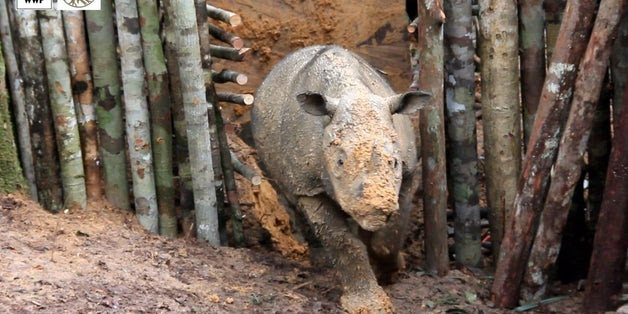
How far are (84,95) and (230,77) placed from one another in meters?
1.07

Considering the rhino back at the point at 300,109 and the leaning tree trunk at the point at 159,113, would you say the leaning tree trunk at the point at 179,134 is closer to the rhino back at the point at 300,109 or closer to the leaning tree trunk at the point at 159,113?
the leaning tree trunk at the point at 159,113

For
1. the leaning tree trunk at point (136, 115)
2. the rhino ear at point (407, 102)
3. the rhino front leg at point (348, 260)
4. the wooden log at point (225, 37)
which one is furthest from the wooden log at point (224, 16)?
the rhino ear at point (407, 102)

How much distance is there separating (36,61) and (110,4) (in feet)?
2.06

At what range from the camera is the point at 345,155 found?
624 cm

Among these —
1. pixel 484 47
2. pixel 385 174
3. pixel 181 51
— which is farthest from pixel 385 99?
pixel 181 51

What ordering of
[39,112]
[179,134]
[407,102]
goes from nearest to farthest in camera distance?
[407,102], [39,112], [179,134]

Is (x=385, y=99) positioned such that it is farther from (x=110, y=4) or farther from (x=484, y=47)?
(x=110, y=4)

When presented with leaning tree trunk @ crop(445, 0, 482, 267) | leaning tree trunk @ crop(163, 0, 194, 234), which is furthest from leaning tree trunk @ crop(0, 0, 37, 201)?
leaning tree trunk @ crop(445, 0, 482, 267)

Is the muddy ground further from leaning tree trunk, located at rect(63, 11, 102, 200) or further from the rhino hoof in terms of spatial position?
leaning tree trunk, located at rect(63, 11, 102, 200)

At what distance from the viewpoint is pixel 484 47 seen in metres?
7.30

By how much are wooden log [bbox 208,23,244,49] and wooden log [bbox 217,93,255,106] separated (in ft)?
1.17

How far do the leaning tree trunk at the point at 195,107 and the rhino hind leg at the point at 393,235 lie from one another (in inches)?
48.3

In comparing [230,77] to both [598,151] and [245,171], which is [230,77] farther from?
[598,151]

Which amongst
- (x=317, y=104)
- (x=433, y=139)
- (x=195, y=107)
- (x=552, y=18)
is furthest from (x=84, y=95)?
(x=552, y=18)
